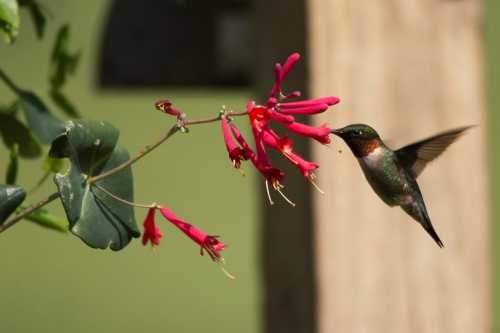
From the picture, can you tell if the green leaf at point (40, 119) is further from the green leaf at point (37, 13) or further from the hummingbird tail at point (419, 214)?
the hummingbird tail at point (419, 214)

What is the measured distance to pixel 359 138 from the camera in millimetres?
1111

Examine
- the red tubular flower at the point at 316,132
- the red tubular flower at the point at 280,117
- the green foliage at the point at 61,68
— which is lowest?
the red tubular flower at the point at 316,132

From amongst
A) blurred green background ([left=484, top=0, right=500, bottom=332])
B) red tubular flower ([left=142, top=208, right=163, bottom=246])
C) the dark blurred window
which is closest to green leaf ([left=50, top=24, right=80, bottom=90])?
red tubular flower ([left=142, top=208, right=163, bottom=246])

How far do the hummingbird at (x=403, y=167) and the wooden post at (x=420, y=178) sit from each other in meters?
0.37

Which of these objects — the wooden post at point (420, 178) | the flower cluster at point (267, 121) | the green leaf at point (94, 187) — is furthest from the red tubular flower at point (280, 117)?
the wooden post at point (420, 178)

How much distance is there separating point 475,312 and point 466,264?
0.25 feet

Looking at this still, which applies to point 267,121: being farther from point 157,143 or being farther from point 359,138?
point 359,138

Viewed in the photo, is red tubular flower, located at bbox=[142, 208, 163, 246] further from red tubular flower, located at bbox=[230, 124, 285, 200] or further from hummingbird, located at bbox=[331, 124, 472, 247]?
hummingbird, located at bbox=[331, 124, 472, 247]

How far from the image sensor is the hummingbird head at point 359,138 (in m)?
1.10

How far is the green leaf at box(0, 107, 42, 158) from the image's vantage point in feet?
3.55

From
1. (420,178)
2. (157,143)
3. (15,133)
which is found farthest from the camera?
(420,178)

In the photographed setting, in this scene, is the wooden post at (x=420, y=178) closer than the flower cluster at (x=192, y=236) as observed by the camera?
No

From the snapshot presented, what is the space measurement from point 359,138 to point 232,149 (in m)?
0.27

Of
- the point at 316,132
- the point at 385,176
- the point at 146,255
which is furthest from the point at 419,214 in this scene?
the point at 146,255
